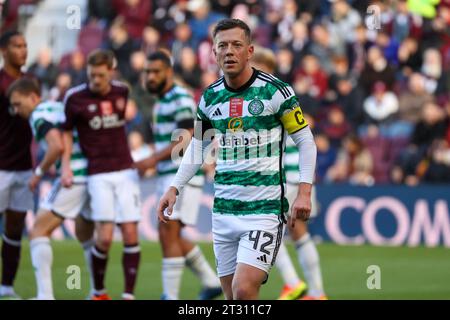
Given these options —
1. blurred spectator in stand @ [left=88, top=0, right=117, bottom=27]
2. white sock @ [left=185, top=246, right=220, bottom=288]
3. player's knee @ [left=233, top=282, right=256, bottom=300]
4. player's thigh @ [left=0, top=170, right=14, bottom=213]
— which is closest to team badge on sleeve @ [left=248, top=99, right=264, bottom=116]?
player's knee @ [left=233, top=282, right=256, bottom=300]

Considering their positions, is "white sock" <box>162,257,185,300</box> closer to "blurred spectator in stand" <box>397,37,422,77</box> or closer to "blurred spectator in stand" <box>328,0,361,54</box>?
"blurred spectator in stand" <box>397,37,422,77</box>

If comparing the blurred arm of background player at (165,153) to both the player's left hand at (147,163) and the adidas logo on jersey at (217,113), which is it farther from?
the adidas logo on jersey at (217,113)

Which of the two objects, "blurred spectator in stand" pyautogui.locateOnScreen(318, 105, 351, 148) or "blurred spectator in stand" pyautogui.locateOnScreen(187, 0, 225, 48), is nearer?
"blurred spectator in stand" pyautogui.locateOnScreen(318, 105, 351, 148)

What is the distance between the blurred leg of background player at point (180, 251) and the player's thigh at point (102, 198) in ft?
1.70

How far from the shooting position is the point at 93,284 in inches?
399

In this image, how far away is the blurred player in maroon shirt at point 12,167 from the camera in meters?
10.3

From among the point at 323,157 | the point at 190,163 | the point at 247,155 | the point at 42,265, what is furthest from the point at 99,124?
the point at 323,157

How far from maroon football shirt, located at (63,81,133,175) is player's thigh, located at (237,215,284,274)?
346 centimetres

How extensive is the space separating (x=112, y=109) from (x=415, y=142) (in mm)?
9262

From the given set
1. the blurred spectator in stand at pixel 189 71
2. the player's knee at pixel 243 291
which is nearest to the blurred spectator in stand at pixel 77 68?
the blurred spectator in stand at pixel 189 71

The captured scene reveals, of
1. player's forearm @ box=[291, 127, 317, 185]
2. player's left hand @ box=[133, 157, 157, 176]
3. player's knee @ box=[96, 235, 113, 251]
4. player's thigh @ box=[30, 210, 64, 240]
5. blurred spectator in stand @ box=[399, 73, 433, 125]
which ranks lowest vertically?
player's knee @ box=[96, 235, 113, 251]

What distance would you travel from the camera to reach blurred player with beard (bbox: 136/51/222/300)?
10.0 metres

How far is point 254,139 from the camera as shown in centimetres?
704
